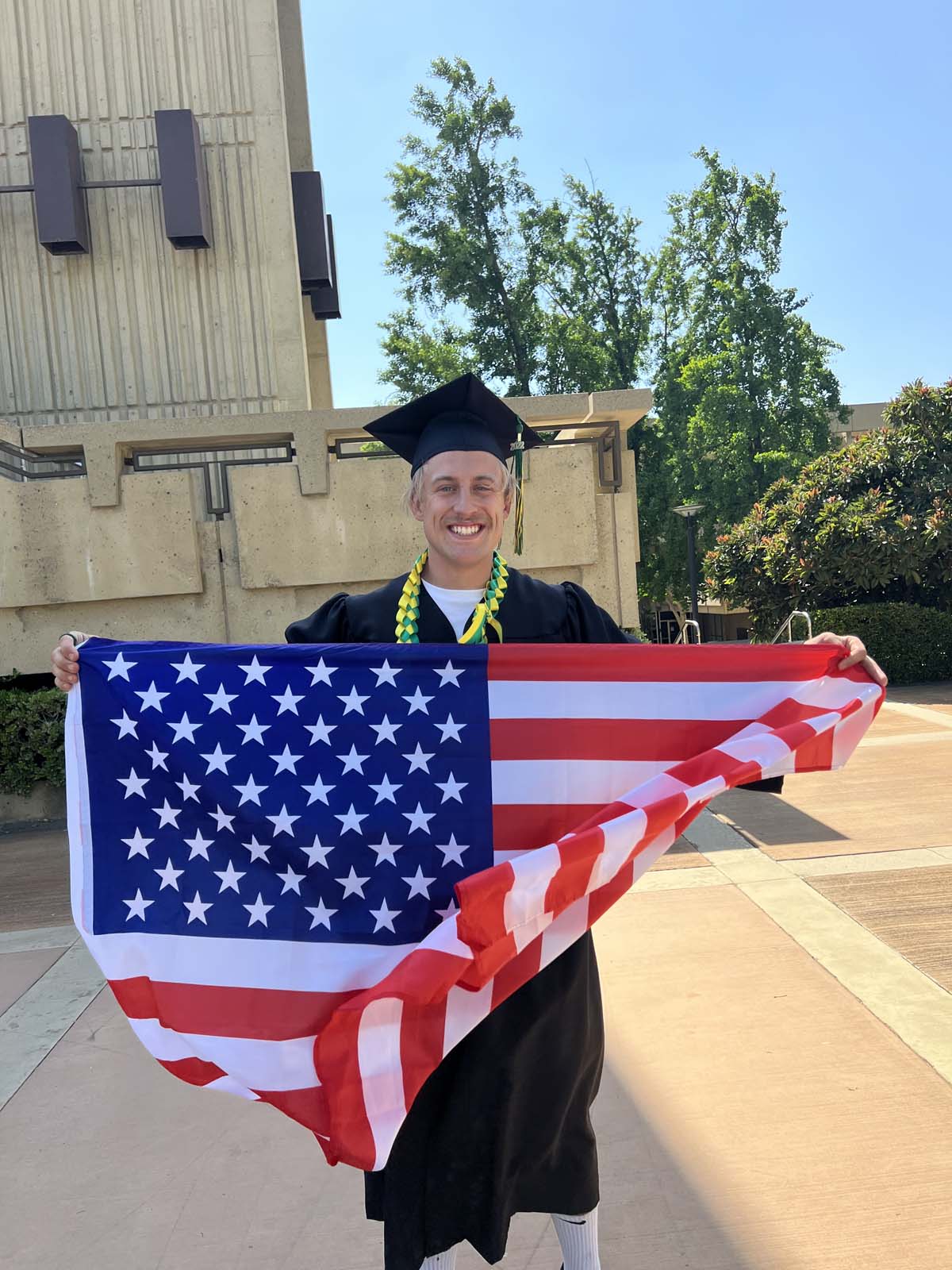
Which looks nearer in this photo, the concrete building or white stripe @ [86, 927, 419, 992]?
white stripe @ [86, 927, 419, 992]

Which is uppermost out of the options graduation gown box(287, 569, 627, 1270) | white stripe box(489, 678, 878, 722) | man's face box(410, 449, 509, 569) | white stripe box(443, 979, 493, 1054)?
man's face box(410, 449, 509, 569)

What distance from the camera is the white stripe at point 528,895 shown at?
6.42 feet

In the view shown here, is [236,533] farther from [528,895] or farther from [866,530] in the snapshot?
[866,530]

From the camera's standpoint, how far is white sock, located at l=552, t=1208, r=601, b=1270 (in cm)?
A: 216

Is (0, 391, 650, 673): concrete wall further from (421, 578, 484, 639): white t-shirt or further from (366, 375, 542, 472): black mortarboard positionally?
(421, 578, 484, 639): white t-shirt

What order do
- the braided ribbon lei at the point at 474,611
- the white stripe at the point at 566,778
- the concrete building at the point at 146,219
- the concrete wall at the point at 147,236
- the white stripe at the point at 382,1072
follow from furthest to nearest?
the concrete wall at the point at 147,236 < the concrete building at the point at 146,219 < the braided ribbon lei at the point at 474,611 < the white stripe at the point at 566,778 < the white stripe at the point at 382,1072

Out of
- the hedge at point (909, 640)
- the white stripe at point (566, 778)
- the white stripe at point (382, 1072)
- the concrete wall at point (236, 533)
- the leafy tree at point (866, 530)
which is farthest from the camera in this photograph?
the leafy tree at point (866, 530)


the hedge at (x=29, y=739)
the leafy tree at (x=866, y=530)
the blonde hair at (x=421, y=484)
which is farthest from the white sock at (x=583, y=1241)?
the leafy tree at (x=866, y=530)

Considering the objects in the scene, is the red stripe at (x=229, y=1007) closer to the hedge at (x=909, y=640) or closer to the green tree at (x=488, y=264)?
the hedge at (x=909, y=640)

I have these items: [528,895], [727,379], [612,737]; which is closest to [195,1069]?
[528,895]

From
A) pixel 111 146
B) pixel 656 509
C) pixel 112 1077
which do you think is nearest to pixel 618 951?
pixel 112 1077

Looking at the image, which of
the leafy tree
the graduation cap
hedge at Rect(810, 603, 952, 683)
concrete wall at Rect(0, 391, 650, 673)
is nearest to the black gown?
the graduation cap

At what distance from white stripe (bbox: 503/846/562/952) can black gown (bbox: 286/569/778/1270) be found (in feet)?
0.71

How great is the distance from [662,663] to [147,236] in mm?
9912
